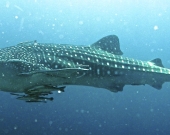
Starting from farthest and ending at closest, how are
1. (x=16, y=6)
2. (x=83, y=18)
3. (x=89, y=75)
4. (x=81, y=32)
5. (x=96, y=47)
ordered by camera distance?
(x=81, y=32), (x=83, y=18), (x=16, y=6), (x=96, y=47), (x=89, y=75)

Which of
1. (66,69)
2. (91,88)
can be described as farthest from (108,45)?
(91,88)

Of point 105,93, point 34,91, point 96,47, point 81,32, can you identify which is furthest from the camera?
point 81,32

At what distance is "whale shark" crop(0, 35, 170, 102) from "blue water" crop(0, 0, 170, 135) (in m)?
27.2

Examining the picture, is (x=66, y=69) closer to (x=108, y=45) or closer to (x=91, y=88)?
→ (x=108, y=45)

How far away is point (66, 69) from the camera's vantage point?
15.3 ft

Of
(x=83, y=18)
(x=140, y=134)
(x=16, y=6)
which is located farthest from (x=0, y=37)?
(x=140, y=134)

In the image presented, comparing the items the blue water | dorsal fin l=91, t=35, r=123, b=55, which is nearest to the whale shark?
dorsal fin l=91, t=35, r=123, b=55

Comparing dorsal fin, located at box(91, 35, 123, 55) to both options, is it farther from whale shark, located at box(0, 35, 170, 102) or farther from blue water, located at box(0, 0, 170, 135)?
blue water, located at box(0, 0, 170, 135)

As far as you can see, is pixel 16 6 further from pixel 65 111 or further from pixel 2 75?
pixel 2 75

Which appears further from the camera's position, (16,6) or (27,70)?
(16,6)

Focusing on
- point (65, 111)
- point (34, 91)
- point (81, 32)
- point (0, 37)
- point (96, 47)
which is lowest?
point (65, 111)

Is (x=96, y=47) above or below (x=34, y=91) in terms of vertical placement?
above

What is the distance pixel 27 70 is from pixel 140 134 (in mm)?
50753

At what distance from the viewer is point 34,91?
481 centimetres
